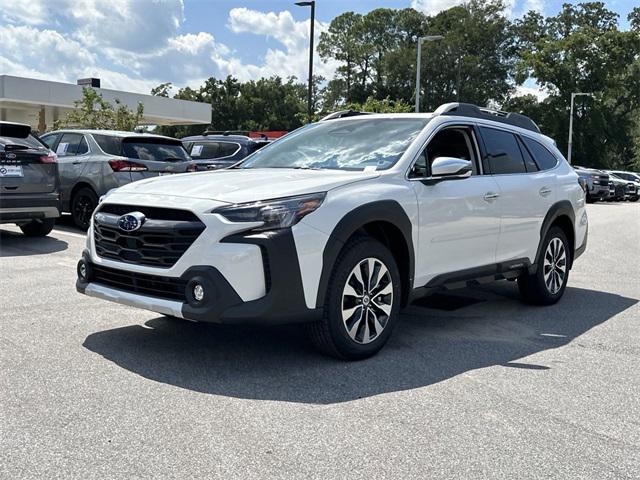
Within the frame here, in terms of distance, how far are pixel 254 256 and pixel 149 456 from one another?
137cm

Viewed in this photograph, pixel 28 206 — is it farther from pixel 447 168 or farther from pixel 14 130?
pixel 447 168

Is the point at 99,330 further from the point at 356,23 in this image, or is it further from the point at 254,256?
the point at 356,23

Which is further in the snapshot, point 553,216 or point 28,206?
point 28,206

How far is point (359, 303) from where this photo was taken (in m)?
4.68

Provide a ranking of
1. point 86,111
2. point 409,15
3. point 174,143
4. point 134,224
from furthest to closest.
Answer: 1. point 409,15
2. point 86,111
3. point 174,143
4. point 134,224

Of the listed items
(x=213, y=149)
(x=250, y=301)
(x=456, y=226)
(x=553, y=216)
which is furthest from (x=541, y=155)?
(x=213, y=149)

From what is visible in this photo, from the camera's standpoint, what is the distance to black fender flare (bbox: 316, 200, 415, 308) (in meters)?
4.38

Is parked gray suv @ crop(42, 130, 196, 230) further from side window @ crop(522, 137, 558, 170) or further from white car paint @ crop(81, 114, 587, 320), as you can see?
Answer: side window @ crop(522, 137, 558, 170)

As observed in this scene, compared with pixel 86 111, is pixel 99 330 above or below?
below

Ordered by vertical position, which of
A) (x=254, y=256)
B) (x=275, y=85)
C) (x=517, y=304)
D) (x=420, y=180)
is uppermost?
(x=275, y=85)

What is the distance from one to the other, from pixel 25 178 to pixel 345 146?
5.20m

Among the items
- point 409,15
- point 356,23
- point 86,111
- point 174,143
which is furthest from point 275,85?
point 174,143

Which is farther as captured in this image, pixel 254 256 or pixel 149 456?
pixel 254 256

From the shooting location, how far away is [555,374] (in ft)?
15.2
